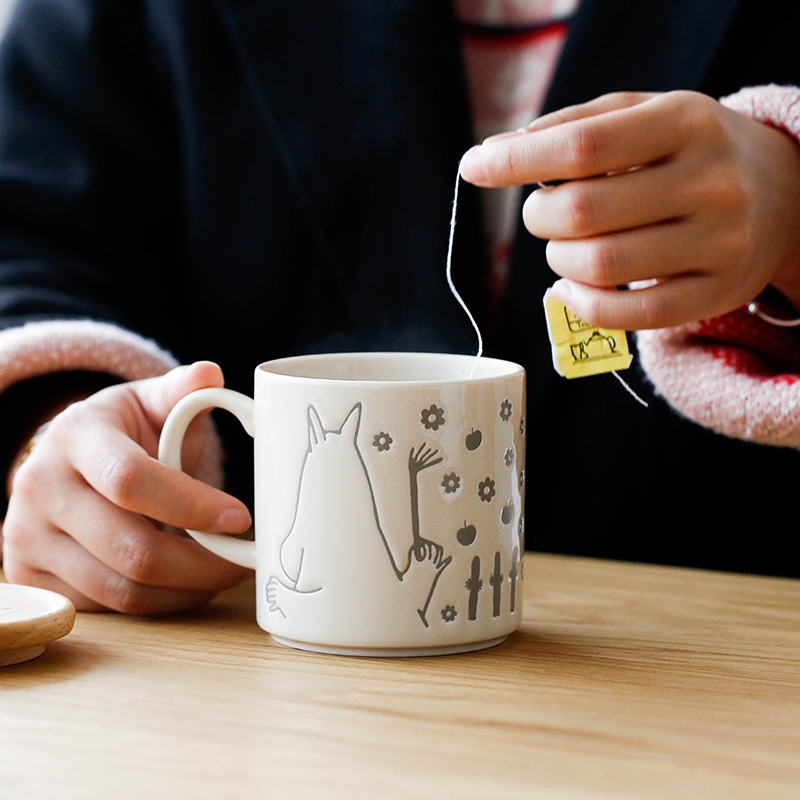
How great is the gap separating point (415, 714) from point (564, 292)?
0.86ft

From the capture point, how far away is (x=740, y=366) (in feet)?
2.31

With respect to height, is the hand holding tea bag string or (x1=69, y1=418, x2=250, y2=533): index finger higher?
the hand holding tea bag string

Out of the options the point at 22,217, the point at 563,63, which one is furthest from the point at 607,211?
the point at 22,217

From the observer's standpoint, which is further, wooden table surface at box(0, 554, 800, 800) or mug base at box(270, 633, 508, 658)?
mug base at box(270, 633, 508, 658)

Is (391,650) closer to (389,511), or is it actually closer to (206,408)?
(389,511)

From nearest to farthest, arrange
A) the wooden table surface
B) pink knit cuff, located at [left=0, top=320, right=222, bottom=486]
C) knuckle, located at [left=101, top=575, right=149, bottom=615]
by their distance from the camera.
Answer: the wooden table surface < knuckle, located at [left=101, top=575, right=149, bottom=615] < pink knit cuff, located at [left=0, top=320, right=222, bottom=486]

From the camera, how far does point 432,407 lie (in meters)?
0.51

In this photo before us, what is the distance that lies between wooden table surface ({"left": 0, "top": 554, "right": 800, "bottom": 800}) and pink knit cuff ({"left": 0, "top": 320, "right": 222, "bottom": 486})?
225mm

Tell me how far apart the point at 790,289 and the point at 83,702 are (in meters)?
0.54

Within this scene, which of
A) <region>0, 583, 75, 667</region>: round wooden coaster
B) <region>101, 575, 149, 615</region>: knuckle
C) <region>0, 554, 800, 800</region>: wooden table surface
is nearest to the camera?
<region>0, 554, 800, 800</region>: wooden table surface

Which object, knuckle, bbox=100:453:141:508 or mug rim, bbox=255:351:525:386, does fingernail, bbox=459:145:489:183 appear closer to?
mug rim, bbox=255:351:525:386

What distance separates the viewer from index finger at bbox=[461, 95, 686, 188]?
21.4 inches

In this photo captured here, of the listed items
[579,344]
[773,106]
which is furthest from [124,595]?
[773,106]

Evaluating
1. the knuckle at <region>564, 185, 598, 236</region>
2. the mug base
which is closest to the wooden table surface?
the mug base
